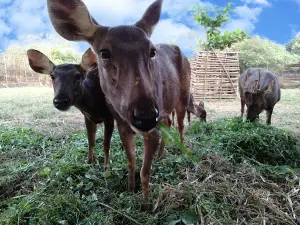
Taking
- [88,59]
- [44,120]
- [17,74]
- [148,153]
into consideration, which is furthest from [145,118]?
[17,74]

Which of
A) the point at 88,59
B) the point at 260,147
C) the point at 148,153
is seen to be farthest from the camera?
the point at 260,147

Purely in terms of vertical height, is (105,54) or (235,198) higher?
(105,54)

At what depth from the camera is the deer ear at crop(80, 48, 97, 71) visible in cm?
428

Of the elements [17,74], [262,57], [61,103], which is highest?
[262,57]

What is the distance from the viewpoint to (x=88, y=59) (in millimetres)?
4305

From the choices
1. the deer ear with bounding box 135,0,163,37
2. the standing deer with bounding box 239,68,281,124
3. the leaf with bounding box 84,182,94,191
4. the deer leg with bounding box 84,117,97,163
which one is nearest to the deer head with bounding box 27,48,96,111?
the deer leg with bounding box 84,117,97,163

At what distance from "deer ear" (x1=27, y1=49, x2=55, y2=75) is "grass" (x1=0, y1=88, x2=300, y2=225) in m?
1.55

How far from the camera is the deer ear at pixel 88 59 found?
428 centimetres

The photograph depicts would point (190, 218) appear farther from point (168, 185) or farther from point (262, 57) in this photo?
point (262, 57)

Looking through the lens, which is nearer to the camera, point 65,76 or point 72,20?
point 72,20

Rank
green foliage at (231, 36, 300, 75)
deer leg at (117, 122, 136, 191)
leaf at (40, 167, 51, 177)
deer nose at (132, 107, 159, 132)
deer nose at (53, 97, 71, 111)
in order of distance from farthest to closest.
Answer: green foliage at (231, 36, 300, 75), leaf at (40, 167, 51, 177), deer nose at (53, 97, 71, 111), deer leg at (117, 122, 136, 191), deer nose at (132, 107, 159, 132)

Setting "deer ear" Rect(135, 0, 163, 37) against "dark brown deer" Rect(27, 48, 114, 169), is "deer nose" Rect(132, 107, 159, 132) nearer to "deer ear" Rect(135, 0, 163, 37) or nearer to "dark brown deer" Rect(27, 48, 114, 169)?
"deer ear" Rect(135, 0, 163, 37)

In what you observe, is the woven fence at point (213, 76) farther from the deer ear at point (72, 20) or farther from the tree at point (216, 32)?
the deer ear at point (72, 20)

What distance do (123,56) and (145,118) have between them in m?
0.67
